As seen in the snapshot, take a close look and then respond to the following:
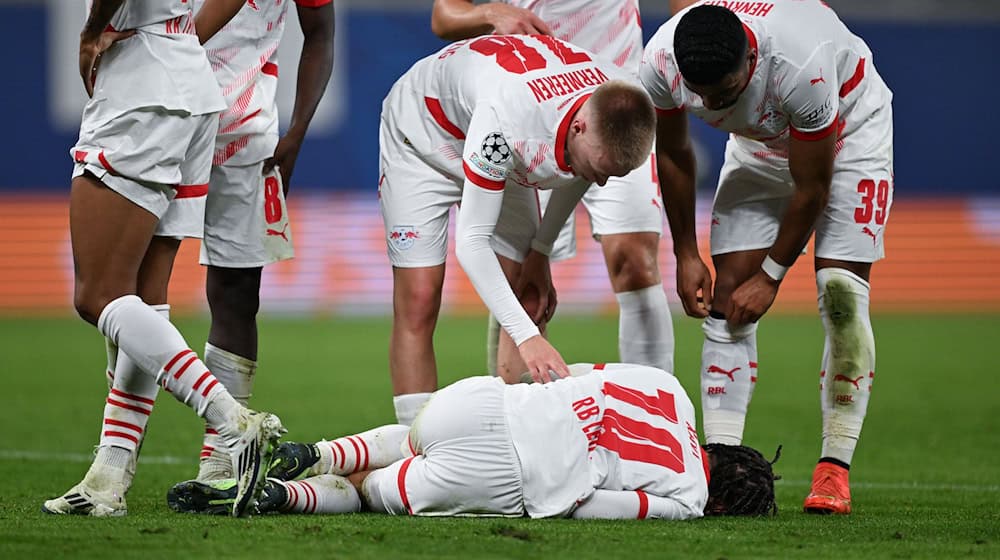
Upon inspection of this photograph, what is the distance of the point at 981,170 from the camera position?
1859 centimetres

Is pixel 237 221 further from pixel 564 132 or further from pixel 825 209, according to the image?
pixel 825 209

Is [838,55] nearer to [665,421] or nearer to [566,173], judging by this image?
[566,173]

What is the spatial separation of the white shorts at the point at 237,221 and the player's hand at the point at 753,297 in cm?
180

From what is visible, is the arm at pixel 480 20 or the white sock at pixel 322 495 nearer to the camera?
the white sock at pixel 322 495

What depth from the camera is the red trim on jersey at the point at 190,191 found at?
4.53 metres

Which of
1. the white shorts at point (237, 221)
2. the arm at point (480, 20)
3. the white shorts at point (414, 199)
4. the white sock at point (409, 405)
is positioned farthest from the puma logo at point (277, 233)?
the arm at point (480, 20)

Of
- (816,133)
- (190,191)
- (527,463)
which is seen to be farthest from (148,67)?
(816,133)

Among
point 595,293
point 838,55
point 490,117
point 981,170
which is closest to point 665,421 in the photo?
point 490,117

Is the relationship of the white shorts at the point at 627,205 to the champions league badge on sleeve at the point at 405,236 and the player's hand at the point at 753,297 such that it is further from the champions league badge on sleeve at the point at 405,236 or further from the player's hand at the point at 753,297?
the champions league badge on sleeve at the point at 405,236

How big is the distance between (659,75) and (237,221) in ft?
5.54

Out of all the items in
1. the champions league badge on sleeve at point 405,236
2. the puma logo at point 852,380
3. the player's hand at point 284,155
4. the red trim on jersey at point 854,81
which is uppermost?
the red trim on jersey at point 854,81

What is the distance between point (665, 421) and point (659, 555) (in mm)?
833

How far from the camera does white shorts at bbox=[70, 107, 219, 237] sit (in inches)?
167

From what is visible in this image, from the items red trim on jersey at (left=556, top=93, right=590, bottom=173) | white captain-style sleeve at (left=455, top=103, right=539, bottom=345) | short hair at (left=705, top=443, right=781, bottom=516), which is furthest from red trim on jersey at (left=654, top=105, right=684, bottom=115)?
short hair at (left=705, top=443, right=781, bottom=516)
